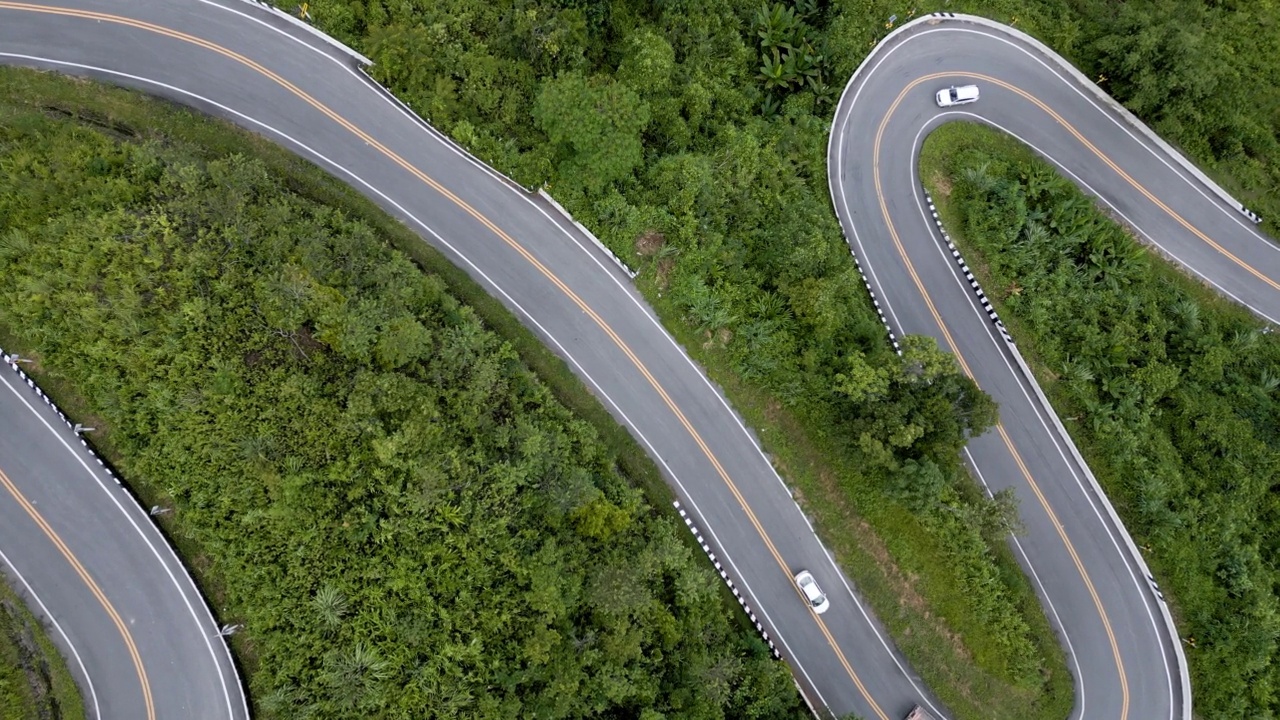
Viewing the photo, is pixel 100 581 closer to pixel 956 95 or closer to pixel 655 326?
pixel 655 326

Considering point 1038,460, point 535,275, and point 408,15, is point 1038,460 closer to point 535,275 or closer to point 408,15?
point 535,275

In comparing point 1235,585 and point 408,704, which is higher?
point 408,704

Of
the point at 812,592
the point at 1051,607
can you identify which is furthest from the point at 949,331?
the point at 812,592

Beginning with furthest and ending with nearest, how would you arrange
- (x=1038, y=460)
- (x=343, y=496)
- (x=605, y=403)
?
1. (x=1038, y=460)
2. (x=605, y=403)
3. (x=343, y=496)

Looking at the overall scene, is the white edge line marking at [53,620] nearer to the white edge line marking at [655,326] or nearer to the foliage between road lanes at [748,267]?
the white edge line marking at [655,326]

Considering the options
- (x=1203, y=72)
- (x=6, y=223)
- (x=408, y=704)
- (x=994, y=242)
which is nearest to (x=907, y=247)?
(x=994, y=242)

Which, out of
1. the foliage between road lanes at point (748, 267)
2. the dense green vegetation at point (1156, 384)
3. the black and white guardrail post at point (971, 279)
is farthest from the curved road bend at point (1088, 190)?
the foliage between road lanes at point (748, 267)
